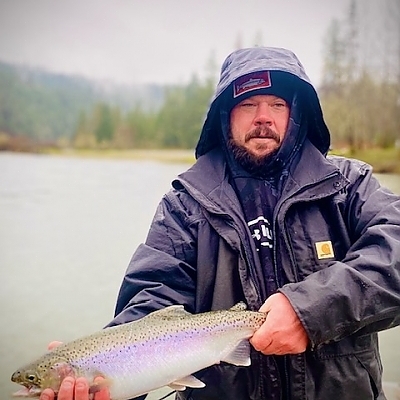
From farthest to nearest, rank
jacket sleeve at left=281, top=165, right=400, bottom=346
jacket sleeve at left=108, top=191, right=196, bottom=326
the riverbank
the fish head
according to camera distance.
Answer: the riverbank, jacket sleeve at left=108, top=191, right=196, bottom=326, the fish head, jacket sleeve at left=281, top=165, right=400, bottom=346

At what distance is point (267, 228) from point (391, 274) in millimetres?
458

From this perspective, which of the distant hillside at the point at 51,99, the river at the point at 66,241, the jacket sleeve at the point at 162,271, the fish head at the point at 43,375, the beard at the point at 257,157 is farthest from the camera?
the distant hillside at the point at 51,99

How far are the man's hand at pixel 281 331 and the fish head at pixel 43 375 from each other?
61cm

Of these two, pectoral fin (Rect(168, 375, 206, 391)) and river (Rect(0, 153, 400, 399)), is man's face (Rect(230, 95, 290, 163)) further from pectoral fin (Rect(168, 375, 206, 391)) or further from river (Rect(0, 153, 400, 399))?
river (Rect(0, 153, 400, 399))

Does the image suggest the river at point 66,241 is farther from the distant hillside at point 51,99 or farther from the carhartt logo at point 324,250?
the carhartt logo at point 324,250

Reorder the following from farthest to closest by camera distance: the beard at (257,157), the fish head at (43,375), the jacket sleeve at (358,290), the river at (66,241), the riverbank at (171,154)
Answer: the riverbank at (171,154) < the river at (66,241) < the beard at (257,157) < the fish head at (43,375) < the jacket sleeve at (358,290)

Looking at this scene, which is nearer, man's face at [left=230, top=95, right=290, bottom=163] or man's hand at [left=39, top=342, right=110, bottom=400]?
man's hand at [left=39, top=342, right=110, bottom=400]

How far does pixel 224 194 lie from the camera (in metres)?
1.85

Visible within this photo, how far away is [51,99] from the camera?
1023 cm

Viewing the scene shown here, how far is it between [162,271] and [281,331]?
0.47m

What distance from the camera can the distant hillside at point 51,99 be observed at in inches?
372

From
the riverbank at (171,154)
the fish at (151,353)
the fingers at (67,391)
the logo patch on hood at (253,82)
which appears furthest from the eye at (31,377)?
the riverbank at (171,154)

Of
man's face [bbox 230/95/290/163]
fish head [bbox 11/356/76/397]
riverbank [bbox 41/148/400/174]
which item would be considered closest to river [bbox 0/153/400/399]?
riverbank [bbox 41/148/400/174]

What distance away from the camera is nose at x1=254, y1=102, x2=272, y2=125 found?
1.94m
